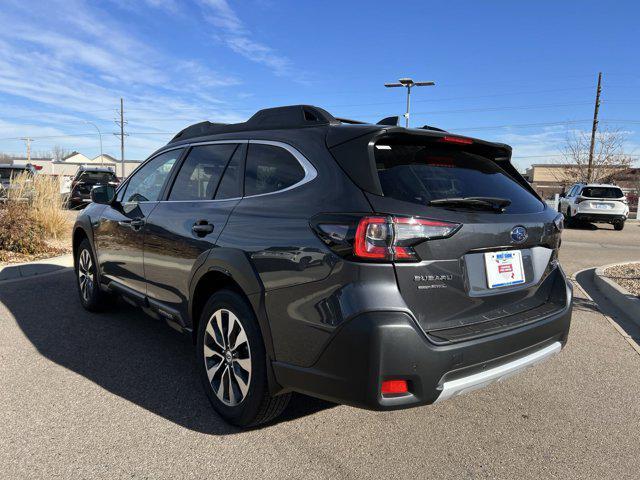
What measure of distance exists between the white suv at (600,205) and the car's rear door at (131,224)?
17210 millimetres

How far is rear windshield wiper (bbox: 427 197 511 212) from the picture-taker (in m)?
2.46

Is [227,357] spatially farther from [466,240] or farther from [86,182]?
[86,182]

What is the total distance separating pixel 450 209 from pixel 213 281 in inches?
60.5

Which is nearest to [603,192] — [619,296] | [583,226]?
[583,226]

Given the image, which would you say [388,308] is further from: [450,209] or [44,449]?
[44,449]

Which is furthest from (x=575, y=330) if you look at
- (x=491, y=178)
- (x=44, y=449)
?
(x=44, y=449)

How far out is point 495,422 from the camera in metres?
3.05

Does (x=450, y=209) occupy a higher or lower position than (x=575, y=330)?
higher

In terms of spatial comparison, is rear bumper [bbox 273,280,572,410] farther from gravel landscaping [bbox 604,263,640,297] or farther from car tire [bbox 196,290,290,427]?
gravel landscaping [bbox 604,263,640,297]

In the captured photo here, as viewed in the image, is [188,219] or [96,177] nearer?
Answer: [188,219]

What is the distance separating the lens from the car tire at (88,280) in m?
5.03

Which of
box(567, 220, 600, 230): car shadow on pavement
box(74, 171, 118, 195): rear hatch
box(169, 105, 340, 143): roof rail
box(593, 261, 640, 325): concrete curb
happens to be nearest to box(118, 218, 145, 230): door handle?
box(169, 105, 340, 143): roof rail

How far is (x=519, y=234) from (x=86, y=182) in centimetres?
1710

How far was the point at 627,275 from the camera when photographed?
738 centimetres
